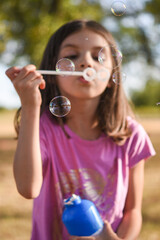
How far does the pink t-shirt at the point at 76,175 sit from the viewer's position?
1382mm

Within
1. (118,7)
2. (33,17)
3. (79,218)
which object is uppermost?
(33,17)

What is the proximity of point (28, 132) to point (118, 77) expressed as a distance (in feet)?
1.64

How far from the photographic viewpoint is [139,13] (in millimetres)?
6863

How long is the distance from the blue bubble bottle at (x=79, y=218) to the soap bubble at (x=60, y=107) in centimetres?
34

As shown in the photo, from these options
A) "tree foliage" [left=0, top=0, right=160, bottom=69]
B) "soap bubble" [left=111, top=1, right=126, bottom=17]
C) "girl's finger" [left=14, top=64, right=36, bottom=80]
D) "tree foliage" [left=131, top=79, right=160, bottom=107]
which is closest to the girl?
"soap bubble" [left=111, top=1, right=126, bottom=17]

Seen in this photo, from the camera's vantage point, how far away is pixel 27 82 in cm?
111

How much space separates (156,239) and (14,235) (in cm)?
85

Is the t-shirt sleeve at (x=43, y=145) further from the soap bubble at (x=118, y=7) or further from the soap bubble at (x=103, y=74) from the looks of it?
the soap bubble at (x=118, y=7)

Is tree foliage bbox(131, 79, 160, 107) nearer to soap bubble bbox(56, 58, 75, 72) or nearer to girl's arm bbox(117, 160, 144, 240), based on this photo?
girl's arm bbox(117, 160, 144, 240)

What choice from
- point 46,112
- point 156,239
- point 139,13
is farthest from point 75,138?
point 139,13

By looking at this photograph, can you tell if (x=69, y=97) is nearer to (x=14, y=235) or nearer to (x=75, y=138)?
(x=75, y=138)

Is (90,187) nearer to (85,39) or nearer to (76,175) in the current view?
(76,175)

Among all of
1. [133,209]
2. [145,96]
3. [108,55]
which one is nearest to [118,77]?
[108,55]

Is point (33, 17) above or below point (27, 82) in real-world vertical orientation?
above
